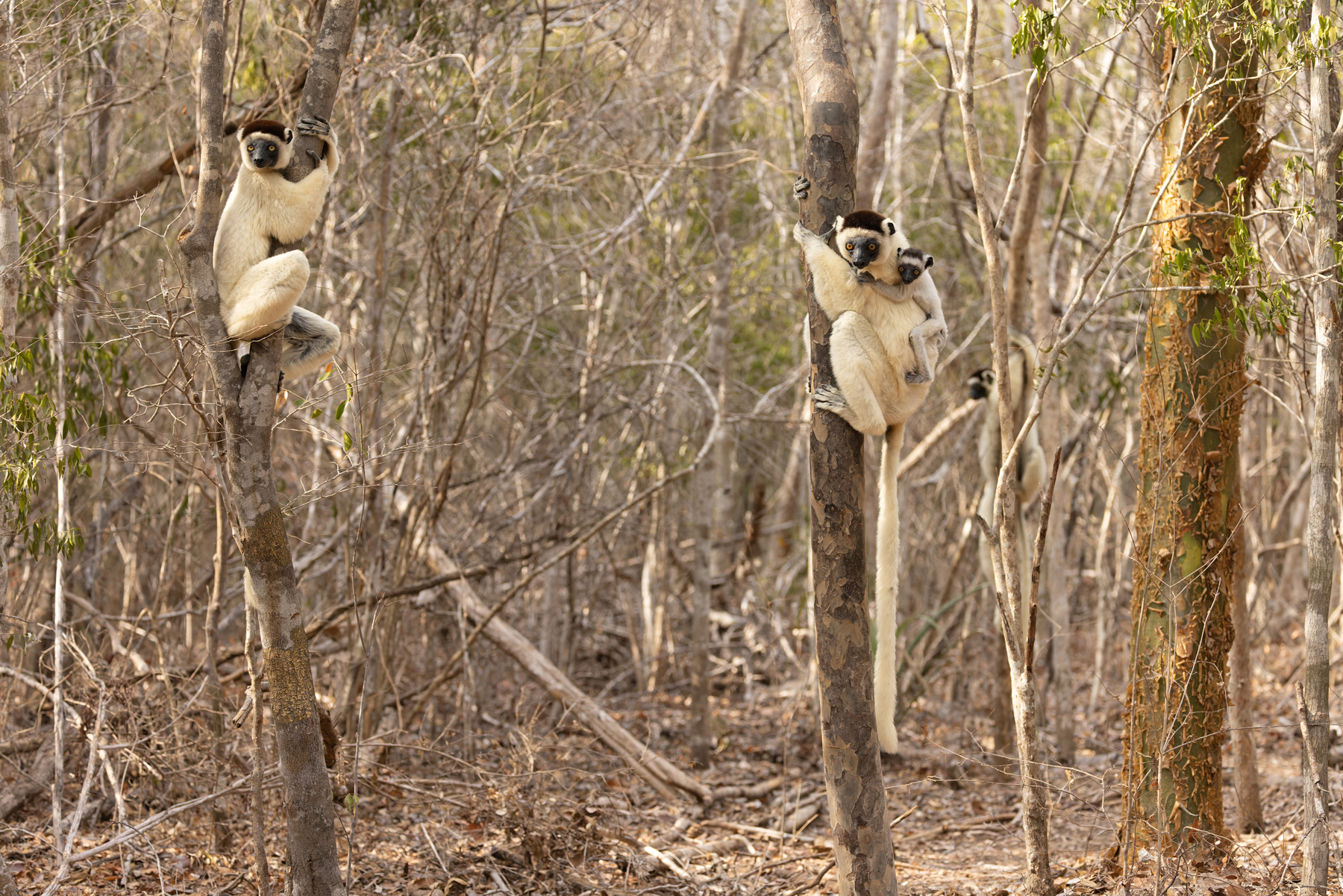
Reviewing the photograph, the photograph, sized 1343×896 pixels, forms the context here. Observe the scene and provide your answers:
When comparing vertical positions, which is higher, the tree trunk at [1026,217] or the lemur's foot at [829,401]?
the tree trunk at [1026,217]

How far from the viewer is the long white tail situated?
3375 millimetres

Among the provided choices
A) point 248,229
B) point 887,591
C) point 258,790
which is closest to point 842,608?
point 887,591

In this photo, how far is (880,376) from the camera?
12.4 feet

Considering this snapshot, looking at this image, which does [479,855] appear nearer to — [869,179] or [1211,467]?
[1211,467]

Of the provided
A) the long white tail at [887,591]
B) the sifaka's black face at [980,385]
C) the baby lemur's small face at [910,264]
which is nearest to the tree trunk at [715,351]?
the sifaka's black face at [980,385]

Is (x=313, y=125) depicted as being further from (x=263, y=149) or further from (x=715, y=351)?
(x=715, y=351)

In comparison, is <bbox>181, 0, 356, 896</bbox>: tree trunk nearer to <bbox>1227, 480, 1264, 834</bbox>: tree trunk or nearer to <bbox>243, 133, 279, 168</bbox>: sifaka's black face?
<bbox>243, 133, 279, 168</bbox>: sifaka's black face

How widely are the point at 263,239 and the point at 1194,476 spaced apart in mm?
3905

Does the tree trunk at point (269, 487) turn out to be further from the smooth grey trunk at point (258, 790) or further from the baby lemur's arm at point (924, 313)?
the baby lemur's arm at point (924, 313)

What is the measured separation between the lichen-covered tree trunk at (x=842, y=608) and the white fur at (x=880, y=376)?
13cm

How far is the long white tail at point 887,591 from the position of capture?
3.38 metres

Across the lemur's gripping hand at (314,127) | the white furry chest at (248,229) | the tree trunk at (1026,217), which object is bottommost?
the white furry chest at (248,229)

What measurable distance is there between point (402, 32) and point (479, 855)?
502 centimetres

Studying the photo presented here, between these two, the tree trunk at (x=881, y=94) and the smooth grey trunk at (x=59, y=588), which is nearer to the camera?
the smooth grey trunk at (x=59, y=588)
